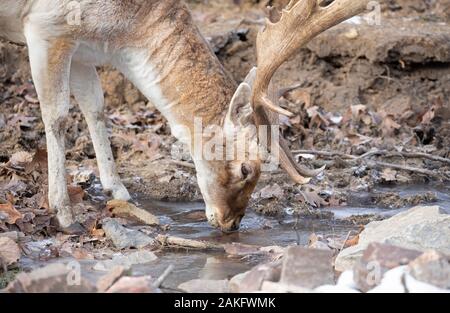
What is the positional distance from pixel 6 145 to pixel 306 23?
4.02 meters

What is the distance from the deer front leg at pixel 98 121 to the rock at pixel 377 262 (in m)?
3.80

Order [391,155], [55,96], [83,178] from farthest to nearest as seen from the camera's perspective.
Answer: [391,155], [83,178], [55,96]

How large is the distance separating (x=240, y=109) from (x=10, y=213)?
1982 mm

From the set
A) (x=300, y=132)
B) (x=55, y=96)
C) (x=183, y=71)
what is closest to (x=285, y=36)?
(x=183, y=71)

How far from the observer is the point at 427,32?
12.3 meters

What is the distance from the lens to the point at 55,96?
7.98 m

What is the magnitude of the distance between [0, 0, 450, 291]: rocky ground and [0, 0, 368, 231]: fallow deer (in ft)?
1.98

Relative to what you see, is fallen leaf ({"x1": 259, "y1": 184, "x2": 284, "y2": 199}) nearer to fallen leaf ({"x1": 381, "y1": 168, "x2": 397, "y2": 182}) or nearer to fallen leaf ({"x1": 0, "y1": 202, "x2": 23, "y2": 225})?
fallen leaf ({"x1": 381, "y1": 168, "x2": 397, "y2": 182})

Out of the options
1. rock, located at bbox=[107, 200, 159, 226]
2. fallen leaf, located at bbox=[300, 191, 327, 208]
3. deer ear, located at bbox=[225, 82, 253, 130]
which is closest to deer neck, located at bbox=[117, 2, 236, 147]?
deer ear, located at bbox=[225, 82, 253, 130]

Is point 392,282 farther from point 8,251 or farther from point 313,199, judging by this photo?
point 313,199

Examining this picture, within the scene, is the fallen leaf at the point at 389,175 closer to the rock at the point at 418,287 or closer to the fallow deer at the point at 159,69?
the fallow deer at the point at 159,69

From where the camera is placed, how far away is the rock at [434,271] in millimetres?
5230

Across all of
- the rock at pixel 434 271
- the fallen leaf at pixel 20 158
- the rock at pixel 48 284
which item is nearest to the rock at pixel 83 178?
the fallen leaf at pixel 20 158

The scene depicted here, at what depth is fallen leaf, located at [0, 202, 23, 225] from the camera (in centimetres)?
750
